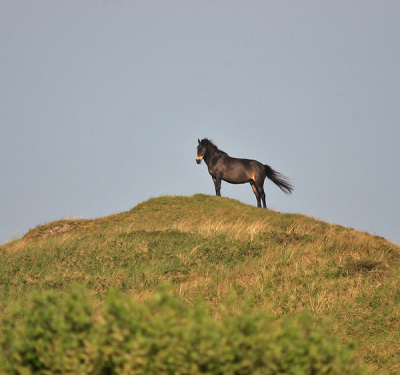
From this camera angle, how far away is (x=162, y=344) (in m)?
5.41

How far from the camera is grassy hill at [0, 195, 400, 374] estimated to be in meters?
14.5

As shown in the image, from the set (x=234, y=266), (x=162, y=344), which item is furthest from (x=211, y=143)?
(x=162, y=344)

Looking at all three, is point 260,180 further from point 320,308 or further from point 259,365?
point 259,365

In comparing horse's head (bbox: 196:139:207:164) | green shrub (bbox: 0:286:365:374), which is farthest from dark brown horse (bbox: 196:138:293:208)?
green shrub (bbox: 0:286:365:374)

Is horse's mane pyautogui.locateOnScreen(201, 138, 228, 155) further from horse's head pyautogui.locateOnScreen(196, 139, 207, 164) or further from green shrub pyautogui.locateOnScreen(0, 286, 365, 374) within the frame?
green shrub pyautogui.locateOnScreen(0, 286, 365, 374)

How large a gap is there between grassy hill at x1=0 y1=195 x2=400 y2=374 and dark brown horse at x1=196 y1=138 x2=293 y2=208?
4.00 m

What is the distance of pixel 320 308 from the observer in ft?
47.7

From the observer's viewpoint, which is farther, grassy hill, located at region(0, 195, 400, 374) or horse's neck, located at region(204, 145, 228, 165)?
horse's neck, located at region(204, 145, 228, 165)

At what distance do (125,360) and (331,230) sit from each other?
20.5m

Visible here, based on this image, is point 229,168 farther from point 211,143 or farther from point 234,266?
point 234,266

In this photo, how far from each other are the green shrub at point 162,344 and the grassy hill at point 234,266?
4674 mm

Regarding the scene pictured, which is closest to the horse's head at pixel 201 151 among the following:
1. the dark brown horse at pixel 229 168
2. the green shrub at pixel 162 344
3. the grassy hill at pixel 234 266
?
the dark brown horse at pixel 229 168

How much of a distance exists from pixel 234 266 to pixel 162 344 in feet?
44.8

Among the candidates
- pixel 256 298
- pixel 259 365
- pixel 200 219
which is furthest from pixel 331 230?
pixel 259 365
